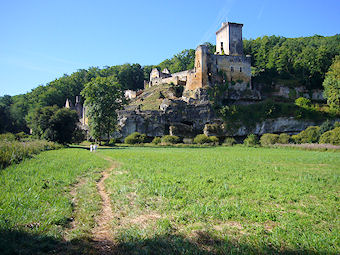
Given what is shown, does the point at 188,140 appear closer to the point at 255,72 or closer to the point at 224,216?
the point at 255,72

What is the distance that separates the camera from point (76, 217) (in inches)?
232

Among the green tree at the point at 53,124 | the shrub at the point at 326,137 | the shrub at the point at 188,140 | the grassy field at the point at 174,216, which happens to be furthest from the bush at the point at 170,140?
the grassy field at the point at 174,216

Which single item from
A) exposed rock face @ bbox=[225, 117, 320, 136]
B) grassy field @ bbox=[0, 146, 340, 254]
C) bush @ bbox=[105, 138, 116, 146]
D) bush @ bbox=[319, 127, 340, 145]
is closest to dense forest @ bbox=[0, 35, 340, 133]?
exposed rock face @ bbox=[225, 117, 320, 136]

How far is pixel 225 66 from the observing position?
54.5 m

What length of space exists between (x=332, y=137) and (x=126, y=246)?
38.0 meters

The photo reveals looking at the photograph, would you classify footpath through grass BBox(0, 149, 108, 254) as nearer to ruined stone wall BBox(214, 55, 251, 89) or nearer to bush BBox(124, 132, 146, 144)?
bush BBox(124, 132, 146, 144)

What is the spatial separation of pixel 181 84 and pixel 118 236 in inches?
2271

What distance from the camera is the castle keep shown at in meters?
52.6

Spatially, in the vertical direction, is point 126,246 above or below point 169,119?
below

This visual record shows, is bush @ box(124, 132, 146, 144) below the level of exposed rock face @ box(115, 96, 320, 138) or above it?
below

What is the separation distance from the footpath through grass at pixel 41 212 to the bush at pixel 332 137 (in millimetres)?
35612

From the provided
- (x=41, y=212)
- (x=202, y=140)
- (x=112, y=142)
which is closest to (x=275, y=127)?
(x=202, y=140)

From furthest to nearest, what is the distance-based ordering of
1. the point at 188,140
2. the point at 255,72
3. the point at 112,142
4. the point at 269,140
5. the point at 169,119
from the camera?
the point at 255,72 < the point at 169,119 < the point at 188,140 < the point at 112,142 < the point at 269,140

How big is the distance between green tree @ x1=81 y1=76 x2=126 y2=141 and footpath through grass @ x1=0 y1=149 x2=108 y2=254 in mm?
28513
